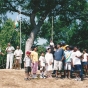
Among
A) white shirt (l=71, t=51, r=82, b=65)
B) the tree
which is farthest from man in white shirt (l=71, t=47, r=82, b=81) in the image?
the tree

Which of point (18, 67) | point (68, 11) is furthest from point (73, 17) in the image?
point (18, 67)

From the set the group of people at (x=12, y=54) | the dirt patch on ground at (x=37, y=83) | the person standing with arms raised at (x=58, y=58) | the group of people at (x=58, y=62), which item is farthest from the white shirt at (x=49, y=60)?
the group of people at (x=12, y=54)

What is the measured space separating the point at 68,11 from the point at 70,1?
4.13 feet

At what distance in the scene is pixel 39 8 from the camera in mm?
28375

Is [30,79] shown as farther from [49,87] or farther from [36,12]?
[36,12]

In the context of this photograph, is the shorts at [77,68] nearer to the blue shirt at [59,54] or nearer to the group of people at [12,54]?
the blue shirt at [59,54]

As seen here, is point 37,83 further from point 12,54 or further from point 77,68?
point 12,54

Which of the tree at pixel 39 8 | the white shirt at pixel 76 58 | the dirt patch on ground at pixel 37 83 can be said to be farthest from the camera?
the tree at pixel 39 8

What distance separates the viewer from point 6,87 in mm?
15531

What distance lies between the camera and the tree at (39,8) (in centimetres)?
2775

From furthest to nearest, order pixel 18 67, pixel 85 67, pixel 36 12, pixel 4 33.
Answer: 1. pixel 4 33
2. pixel 36 12
3. pixel 18 67
4. pixel 85 67

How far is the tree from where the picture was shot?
27.8m

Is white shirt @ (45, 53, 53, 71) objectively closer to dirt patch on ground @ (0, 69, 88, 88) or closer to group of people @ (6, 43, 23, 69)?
dirt patch on ground @ (0, 69, 88, 88)

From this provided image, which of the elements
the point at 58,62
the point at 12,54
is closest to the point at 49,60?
the point at 58,62
